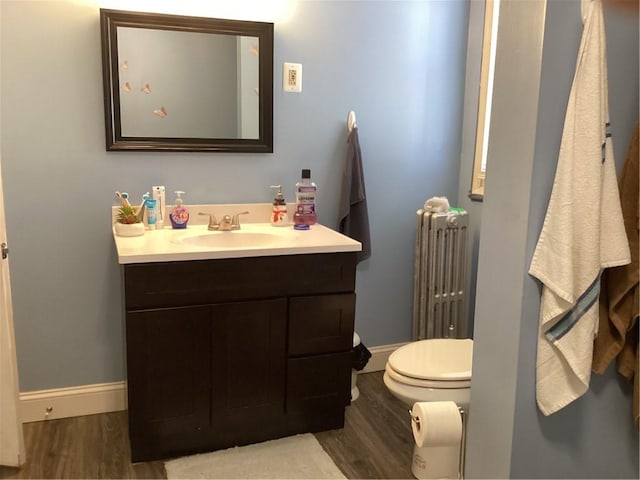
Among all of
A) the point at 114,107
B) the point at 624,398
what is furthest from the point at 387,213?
the point at 624,398

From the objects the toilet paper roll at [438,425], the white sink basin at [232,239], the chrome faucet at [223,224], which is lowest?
the toilet paper roll at [438,425]

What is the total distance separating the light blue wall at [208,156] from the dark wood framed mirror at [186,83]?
6 centimetres

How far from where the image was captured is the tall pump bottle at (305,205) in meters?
2.55

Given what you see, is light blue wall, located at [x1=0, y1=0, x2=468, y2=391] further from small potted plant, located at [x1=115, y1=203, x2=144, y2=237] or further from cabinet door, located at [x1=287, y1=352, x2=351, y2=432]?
cabinet door, located at [x1=287, y1=352, x2=351, y2=432]

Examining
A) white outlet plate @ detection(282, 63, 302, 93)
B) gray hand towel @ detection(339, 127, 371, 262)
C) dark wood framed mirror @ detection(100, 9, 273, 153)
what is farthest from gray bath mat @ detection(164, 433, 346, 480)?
white outlet plate @ detection(282, 63, 302, 93)

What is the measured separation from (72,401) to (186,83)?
1.44 meters

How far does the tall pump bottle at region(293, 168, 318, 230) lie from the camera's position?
2.55 metres

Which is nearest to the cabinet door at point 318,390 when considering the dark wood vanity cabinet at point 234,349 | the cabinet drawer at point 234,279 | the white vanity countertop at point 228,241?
the dark wood vanity cabinet at point 234,349

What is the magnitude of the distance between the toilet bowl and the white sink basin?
700 millimetres

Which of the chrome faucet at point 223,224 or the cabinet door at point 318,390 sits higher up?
the chrome faucet at point 223,224

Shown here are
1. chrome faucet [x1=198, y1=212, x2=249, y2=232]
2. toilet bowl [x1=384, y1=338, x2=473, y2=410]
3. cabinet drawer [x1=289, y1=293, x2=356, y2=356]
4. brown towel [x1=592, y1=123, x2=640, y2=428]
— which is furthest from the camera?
chrome faucet [x1=198, y1=212, x2=249, y2=232]

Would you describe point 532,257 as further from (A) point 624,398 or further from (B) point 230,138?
(B) point 230,138

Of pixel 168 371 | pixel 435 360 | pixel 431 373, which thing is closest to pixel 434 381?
pixel 431 373

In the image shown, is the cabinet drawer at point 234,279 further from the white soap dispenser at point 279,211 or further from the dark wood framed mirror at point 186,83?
the dark wood framed mirror at point 186,83
